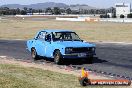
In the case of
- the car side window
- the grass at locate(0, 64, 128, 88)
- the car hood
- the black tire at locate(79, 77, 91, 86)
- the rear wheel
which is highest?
the car side window

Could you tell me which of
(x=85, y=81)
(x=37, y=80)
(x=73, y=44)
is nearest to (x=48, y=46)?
(x=73, y=44)

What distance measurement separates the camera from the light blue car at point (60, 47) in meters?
17.4

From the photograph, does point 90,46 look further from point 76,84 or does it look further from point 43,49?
point 76,84

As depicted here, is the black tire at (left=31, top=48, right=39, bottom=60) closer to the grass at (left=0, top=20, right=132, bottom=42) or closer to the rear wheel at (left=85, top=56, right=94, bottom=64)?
the rear wheel at (left=85, top=56, right=94, bottom=64)

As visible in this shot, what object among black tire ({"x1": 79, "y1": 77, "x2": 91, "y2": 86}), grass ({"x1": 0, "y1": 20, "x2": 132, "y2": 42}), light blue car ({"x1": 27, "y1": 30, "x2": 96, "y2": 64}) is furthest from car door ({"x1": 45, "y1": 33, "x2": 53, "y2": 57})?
grass ({"x1": 0, "y1": 20, "x2": 132, "y2": 42})

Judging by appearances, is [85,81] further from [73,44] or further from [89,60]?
[89,60]

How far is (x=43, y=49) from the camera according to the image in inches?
742

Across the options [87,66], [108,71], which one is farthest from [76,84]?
[87,66]

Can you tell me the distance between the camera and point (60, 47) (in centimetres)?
1744

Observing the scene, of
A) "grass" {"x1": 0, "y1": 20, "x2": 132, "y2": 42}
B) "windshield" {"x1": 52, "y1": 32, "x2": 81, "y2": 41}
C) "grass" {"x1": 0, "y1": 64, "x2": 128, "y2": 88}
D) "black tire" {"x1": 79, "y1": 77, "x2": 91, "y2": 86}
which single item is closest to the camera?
"black tire" {"x1": 79, "y1": 77, "x2": 91, "y2": 86}

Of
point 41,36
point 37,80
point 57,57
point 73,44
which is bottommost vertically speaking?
point 57,57

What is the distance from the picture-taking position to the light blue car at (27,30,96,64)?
1738 centimetres

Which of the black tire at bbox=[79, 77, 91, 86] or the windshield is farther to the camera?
the windshield

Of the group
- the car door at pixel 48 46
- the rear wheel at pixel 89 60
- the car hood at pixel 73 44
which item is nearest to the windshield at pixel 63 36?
the car door at pixel 48 46
